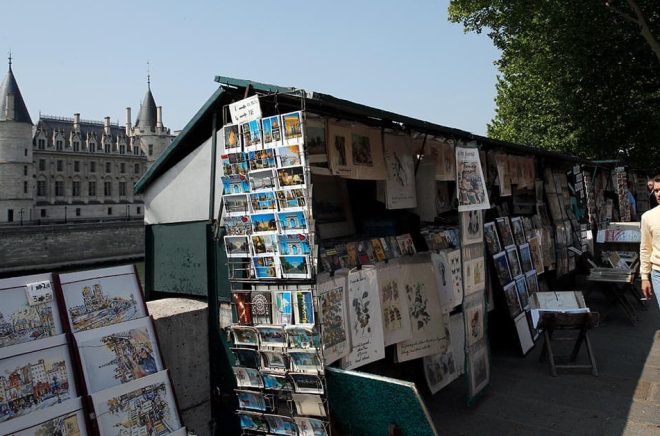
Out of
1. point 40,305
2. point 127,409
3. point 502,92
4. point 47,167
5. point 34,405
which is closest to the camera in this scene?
point 34,405

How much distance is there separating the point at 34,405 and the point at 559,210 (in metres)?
9.35

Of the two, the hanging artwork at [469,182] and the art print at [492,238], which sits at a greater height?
the hanging artwork at [469,182]

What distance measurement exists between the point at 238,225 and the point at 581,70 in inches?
739

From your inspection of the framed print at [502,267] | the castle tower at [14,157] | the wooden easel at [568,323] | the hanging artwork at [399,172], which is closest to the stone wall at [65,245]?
the castle tower at [14,157]

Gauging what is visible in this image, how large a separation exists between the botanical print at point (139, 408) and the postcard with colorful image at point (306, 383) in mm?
804

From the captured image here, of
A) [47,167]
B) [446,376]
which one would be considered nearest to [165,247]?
[446,376]

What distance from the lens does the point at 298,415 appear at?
3.66m

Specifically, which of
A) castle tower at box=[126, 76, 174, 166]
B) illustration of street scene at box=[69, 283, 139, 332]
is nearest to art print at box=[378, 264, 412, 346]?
illustration of street scene at box=[69, 283, 139, 332]

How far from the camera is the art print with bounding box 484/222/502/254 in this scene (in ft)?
22.1

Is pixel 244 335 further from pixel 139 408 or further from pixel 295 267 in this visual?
pixel 139 408

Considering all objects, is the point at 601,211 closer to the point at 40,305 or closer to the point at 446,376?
the point at 446,376

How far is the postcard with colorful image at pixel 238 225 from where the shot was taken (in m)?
3.87

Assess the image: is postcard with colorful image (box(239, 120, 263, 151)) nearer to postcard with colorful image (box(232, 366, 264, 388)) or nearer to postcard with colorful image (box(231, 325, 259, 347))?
postcard with colorful image (box(231, 325, 259, 347))

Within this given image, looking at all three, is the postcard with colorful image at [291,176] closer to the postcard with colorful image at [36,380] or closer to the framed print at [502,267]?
the postcard with colorful image at [36,380]
